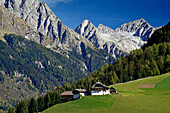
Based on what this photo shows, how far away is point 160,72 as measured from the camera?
164500 mm

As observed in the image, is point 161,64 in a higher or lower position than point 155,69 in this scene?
higher

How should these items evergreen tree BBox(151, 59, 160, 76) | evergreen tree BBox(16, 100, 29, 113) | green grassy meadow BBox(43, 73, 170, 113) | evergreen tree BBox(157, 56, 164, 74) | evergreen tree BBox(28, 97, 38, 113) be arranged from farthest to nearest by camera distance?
evergreen tree BBox(157, 56, 164, 74), evergreen tree BBox(28, 97, 38, 113), evergreen tree BBox(151, 59, 160, 76), evergreen tree BBox(16, 100, 29, 113), green grassy meadow BBox(43, 73, 170, 113)

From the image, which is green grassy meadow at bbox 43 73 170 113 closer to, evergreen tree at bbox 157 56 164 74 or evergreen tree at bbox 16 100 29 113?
evergreen tree at bbox 16 100 29 113

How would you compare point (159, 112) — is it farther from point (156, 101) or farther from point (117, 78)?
point (117, 78)

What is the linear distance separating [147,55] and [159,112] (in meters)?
121

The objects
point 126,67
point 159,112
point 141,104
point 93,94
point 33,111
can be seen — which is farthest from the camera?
point 126,67

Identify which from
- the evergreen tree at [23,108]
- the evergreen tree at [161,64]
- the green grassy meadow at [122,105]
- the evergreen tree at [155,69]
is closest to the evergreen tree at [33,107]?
the evergreen tree at [23,108]

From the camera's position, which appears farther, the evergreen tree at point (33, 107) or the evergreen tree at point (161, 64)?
the evergreen tree at point (161, 64)

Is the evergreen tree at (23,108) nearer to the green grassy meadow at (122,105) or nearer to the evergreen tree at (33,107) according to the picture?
the evergreen tree at (33,107)

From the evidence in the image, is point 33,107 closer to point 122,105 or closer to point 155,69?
point 155,69

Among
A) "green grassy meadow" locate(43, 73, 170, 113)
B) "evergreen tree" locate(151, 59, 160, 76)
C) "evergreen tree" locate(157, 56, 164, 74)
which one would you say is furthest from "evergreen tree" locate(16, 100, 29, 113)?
"evergreen tree" locate(157, 56, 164, 74)

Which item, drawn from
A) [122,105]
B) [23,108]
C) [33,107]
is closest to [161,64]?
[122,105]

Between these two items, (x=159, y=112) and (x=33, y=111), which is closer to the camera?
(x=159, y=112)

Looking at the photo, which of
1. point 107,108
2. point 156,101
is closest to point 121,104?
point 107,108
